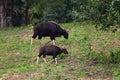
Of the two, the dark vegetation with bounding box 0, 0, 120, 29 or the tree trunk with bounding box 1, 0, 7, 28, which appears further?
the tree trunk with bounding box 1, 0, 7, 28

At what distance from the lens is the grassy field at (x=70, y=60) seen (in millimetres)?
11648

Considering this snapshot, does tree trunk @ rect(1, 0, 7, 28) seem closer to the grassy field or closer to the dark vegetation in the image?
the dark vegetation

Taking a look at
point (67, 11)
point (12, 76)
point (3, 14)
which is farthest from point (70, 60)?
point (67, 11)

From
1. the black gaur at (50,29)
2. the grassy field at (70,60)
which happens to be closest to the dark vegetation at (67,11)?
the black gaur at (50,29)

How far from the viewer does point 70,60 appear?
14.1m

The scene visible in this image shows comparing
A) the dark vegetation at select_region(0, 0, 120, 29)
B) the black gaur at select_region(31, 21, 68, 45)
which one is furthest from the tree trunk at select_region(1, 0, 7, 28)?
the black gaur at select_region(31, 21, 68, 45)

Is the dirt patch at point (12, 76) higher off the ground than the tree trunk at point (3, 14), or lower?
higher

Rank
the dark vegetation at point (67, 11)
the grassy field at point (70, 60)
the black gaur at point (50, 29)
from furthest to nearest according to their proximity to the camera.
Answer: the black gaur at point (50, 29) < the dark vegetation at point (67, 11) < the grassy field at point (70, 60)

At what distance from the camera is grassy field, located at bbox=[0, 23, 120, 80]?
459 inches

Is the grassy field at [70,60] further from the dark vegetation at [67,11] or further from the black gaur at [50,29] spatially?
the dark vegetation at [67,11]

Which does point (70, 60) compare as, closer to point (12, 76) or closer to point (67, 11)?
point (12, 76)

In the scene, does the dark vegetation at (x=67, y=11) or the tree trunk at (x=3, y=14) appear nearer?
the dark vegetation at (x=67, y=11)

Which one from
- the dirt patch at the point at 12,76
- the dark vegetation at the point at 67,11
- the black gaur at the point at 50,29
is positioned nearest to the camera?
the dirt patch at the point at 12,76

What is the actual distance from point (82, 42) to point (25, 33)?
6.25 metres
